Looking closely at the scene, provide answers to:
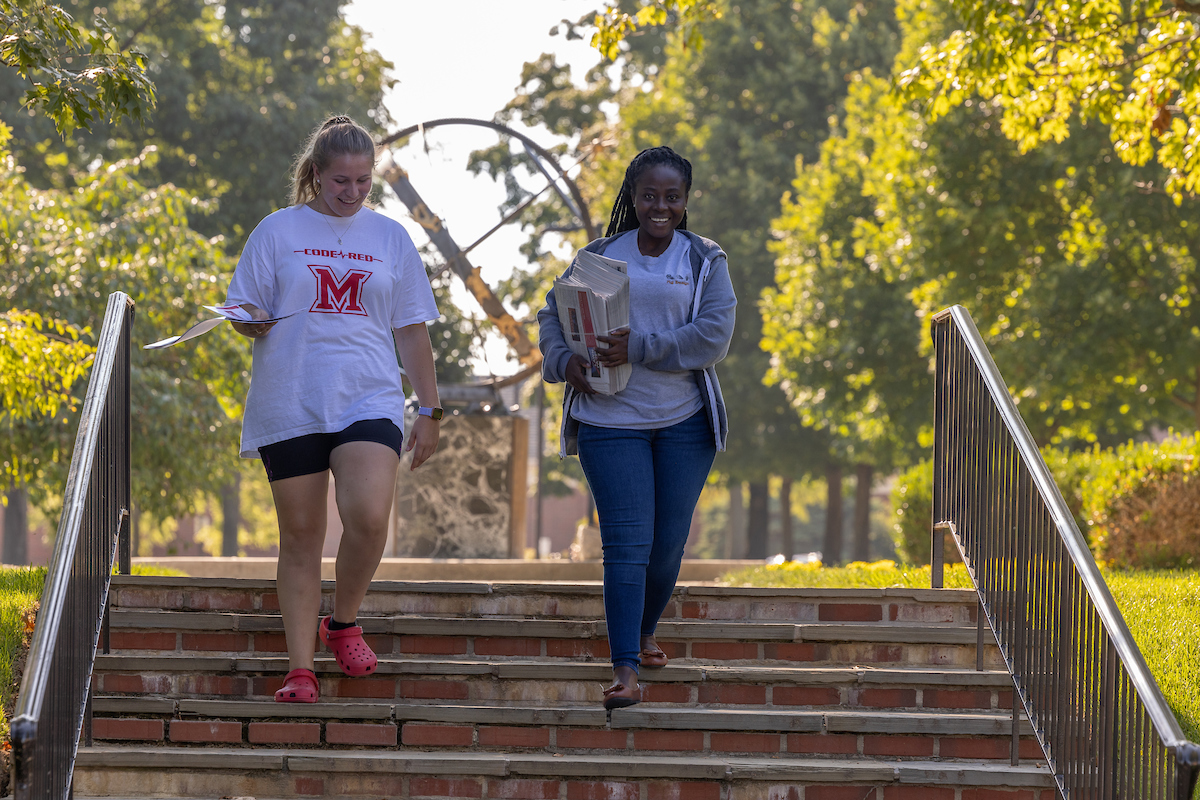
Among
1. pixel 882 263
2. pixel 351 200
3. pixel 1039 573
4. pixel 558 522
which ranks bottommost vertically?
pixel 558 522

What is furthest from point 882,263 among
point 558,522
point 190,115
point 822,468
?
point 558,522

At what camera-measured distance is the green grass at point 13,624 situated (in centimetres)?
399

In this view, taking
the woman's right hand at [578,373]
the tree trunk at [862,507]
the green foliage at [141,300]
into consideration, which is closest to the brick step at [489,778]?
the woman's right hand at [578,373]

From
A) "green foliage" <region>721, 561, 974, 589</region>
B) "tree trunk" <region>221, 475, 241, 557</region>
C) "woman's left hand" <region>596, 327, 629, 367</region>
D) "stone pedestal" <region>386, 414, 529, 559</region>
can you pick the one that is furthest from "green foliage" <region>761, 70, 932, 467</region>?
"woman's left hand" <region>596, 327, 629, 367</region>

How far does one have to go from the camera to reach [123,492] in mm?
4586

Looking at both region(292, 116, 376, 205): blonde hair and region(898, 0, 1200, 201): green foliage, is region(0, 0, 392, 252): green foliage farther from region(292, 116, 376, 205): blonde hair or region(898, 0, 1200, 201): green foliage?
region(292, 116, 376, 205): blonde hair

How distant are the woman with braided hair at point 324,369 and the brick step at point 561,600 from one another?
79 cm

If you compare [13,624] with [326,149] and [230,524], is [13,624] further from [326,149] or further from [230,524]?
[230,524]

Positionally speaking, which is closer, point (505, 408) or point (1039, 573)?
point (1039, 573)

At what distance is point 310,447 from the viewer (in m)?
3.62

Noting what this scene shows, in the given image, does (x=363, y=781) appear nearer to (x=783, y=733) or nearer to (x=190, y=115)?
(x=783, y=733)

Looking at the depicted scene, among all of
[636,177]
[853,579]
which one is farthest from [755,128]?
[636,177]

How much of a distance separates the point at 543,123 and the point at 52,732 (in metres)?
24.0

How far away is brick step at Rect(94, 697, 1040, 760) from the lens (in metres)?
3.87
